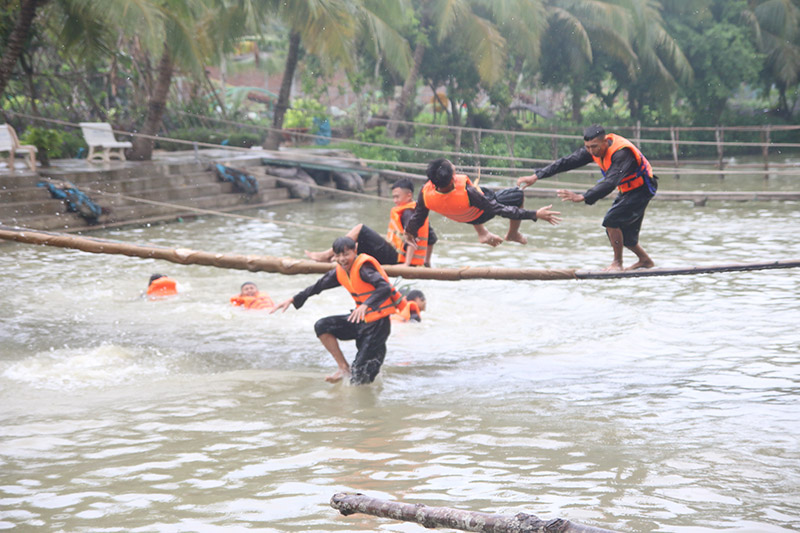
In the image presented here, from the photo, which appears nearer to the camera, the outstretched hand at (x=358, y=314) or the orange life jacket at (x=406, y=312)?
the outstretched hand at (x=358, y=314)

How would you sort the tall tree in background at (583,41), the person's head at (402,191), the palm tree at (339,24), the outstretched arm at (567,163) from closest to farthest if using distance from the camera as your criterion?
the outstretched arm at (567,163) < the person's head at (402,191) < the palm tree at (339,24) < the tall tree in background at (583,41)

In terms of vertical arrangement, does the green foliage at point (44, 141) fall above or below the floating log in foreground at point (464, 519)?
above

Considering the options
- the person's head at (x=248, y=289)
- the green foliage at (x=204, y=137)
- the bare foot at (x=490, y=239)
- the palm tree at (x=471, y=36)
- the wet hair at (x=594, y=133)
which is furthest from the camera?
the green foliage at (x=204, y=137)

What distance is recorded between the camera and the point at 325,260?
7.30 metres

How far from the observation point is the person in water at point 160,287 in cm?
1053

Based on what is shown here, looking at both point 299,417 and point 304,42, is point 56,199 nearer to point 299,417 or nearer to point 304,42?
point 304,42

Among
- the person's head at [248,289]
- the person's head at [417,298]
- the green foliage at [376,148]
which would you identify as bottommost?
the person's head at [417,298]

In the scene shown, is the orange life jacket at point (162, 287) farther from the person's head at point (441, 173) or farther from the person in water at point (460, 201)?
the person's head at point (441, 173)

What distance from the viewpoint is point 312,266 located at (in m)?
6.90

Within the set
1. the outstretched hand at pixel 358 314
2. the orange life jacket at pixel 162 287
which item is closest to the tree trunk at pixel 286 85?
the orange life jacket at pixel 162 287

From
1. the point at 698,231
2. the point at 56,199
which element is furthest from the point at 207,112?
the point at 698,231

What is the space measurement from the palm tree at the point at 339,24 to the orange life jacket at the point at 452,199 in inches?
431

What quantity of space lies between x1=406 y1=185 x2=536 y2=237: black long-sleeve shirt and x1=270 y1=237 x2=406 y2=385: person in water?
23.0 inches

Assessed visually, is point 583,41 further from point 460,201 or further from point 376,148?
point 460,201
